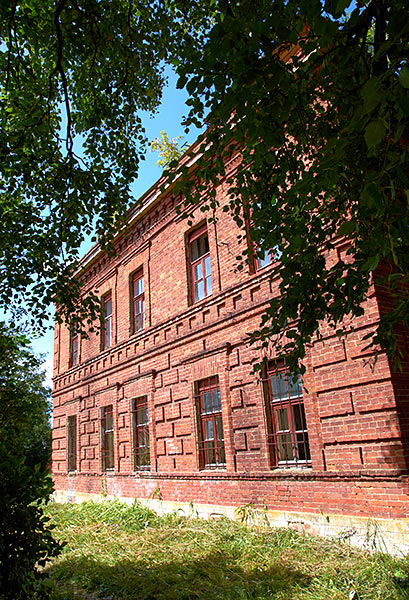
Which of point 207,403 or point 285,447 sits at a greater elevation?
point 207,403

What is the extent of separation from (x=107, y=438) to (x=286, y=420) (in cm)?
828

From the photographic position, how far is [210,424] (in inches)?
388

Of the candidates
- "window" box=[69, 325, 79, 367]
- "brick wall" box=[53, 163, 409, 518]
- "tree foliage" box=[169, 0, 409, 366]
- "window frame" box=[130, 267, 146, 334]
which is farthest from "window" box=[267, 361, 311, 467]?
"window" box=[69, 325, 79, 367]

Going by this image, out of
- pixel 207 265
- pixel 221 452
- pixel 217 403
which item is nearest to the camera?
pixel 221 452

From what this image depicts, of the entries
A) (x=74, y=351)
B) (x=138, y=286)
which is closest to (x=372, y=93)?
(x=138, y=286)

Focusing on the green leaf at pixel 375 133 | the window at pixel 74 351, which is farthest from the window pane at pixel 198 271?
the green leaf at pixel 375 133

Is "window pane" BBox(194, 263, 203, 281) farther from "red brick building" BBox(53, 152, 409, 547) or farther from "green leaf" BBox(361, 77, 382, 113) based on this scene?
"green leaf" BBox(361, 77, 382, 113)

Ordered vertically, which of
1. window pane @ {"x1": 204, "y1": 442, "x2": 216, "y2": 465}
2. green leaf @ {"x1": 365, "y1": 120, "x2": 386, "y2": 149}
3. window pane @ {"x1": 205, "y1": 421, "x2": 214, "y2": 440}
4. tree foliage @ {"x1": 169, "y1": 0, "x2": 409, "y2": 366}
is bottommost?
window pane @ {"x1": 204, "y1": 442, "x2": 216, "y2": 465}

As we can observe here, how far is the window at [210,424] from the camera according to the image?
9555 mm

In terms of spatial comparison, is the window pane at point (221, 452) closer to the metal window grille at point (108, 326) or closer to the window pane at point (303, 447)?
the window pane at point (303, 447)

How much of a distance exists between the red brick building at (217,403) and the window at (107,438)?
0.11ft

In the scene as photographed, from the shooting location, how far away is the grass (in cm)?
538

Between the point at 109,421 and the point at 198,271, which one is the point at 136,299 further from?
the point at 109,421

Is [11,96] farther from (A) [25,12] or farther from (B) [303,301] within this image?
(B) [303,301]
